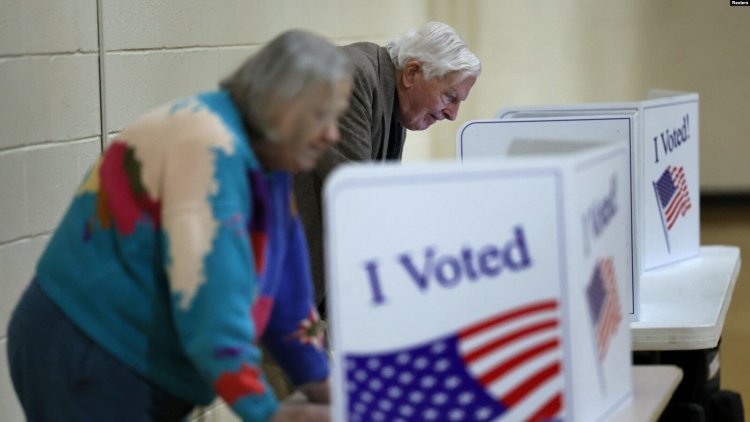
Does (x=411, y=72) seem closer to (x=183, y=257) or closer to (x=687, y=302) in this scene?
(x=687, y=302)

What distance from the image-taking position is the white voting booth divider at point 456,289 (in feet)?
4.71

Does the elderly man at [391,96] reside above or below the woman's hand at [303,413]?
above

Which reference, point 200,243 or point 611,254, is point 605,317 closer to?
point 611,254

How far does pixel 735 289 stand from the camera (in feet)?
20.4

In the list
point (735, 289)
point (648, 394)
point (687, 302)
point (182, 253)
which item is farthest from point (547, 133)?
point (735, 289)

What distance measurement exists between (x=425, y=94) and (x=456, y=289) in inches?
60.3

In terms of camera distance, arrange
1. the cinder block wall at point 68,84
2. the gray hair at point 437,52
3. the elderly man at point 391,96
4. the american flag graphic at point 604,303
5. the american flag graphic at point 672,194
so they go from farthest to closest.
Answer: the american flag graphic at point 672,194, the gray hair at point 437,52, the elderly man at point 391,96, the cinder block wall at point 68,84, the american flag graphic at point 604,303

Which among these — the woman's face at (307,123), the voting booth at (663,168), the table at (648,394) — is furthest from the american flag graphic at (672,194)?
the woman's face at (307,123)

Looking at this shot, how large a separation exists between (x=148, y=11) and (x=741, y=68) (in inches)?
193

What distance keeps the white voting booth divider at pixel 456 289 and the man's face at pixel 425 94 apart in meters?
1.41

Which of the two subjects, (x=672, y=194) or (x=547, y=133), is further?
(x=672, y=194)

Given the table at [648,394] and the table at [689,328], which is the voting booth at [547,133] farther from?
the table at [648,394]

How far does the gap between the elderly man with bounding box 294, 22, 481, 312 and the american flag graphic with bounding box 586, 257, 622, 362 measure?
1.03m

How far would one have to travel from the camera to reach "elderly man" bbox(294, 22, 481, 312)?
9.00 feet
